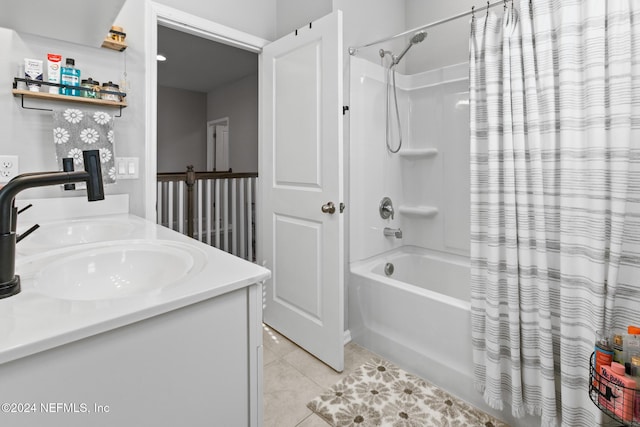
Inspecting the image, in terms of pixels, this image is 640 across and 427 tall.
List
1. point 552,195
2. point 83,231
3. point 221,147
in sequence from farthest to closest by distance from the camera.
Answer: point 221,147, point 83,231, point 552,195

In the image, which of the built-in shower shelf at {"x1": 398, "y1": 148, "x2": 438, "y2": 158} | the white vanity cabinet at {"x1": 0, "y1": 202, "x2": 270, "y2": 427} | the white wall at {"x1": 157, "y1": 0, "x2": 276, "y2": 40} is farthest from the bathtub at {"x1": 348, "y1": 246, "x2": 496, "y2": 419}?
the white wall at {"x1": 157, "y1": 0, "x2": 276, "y2": 40}

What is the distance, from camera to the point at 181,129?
6.30m

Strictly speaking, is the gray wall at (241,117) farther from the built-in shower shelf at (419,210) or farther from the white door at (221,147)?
the built-in shower shelf at (419,210)

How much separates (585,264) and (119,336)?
4.79 ft

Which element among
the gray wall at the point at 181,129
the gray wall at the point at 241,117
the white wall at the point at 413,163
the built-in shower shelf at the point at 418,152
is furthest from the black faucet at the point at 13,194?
the gray wall at the point at 181,129

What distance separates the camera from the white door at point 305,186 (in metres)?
1.87

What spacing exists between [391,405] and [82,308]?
4.88 ft

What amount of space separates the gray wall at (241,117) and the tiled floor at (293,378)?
360 cm

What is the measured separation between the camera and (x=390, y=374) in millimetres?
1874

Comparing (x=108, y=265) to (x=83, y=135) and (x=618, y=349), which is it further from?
(x=618, y=349)

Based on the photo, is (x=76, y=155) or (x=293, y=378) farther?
(x=293, y=378)

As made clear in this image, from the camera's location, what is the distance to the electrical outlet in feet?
4.84

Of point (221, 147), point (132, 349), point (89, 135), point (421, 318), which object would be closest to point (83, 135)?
point (89, 135)

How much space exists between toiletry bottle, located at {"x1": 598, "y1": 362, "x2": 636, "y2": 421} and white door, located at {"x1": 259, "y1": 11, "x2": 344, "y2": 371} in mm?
1130
